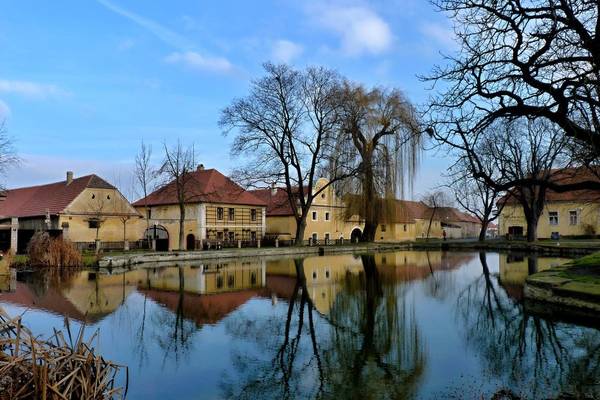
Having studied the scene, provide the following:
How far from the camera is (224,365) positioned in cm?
729

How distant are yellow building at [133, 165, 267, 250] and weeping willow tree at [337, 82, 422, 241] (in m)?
8.61

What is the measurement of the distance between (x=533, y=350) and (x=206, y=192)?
3248cm

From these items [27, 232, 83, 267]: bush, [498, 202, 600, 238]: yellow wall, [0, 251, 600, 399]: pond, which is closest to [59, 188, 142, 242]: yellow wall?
[27, 232, 83, 267]: bush

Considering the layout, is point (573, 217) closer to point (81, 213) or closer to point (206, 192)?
point (206, 192)

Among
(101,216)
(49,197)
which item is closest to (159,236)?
(101,216)

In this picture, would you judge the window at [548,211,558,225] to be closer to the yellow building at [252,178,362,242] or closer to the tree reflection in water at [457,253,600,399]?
the yellow building at [252,178,362,242]

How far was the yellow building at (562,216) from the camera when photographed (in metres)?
43.8

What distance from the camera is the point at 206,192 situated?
38.3m

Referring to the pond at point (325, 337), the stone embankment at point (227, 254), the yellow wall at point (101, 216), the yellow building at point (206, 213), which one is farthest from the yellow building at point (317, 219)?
the pond at point (325, 337)

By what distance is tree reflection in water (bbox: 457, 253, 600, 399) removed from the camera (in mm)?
6234

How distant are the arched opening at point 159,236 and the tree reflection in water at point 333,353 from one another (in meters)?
23.7

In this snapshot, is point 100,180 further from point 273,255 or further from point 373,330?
point 373,330

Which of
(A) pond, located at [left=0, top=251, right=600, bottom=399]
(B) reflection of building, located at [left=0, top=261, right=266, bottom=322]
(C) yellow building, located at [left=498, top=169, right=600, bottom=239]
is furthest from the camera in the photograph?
(C) yellow building, located at [left=498, top=169, right=600, bottom=239]

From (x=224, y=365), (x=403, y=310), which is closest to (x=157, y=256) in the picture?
(x=403, y=310)
